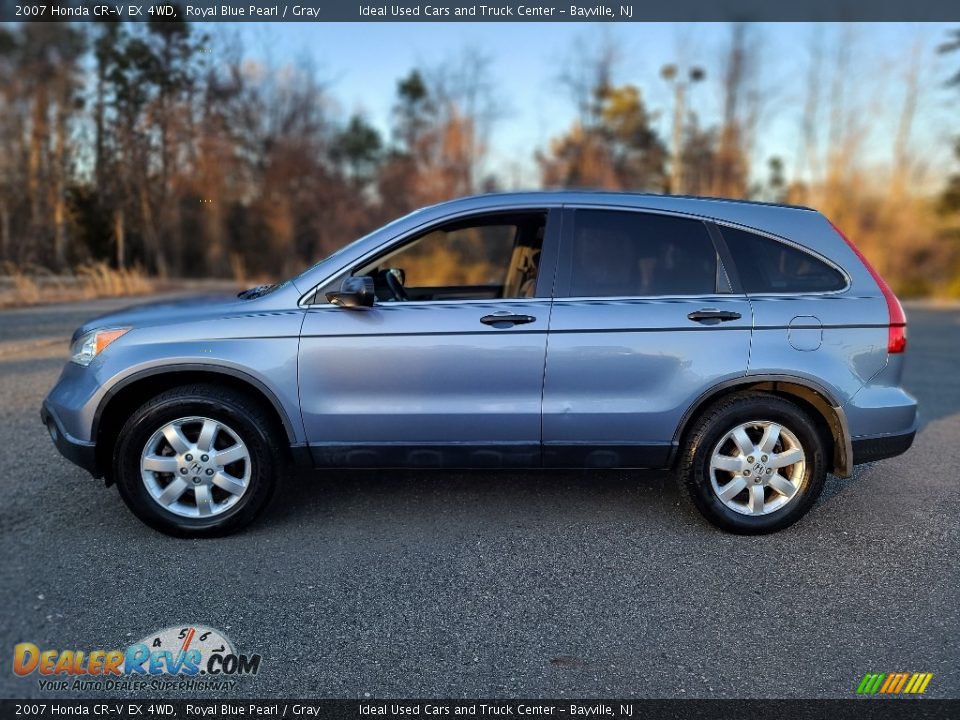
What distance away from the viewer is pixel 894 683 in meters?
2.51

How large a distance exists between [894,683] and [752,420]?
1490 millimetres

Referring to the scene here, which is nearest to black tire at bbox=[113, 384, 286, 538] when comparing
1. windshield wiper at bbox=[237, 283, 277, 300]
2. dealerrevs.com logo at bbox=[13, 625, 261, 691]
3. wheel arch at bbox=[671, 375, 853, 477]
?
windshield wiper at bbox=[237, 283, 277, 300]

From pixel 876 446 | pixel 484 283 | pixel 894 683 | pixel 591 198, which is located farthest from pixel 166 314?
pixel 876 446

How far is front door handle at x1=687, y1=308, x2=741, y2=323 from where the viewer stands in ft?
12.0

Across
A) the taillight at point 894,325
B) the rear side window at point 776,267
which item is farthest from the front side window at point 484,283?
the taillight at point 894,325

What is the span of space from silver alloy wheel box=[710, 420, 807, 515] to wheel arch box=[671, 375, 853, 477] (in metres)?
0.20

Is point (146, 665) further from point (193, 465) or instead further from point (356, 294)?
point (356, 294)

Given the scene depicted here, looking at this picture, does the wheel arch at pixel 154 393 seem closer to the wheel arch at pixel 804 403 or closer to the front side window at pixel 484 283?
the front side window at pixel 484 283

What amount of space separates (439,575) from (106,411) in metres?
2.02

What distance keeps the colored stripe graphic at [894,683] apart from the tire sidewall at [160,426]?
2.90m

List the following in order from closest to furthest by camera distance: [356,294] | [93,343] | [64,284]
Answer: [356,294]
[93,343]
[64,284]

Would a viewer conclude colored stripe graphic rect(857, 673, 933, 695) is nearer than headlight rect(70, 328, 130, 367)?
Yes

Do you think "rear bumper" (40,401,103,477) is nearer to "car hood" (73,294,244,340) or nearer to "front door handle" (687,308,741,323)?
"car hood" (73,294,244,340)

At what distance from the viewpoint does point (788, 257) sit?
3799 mm
